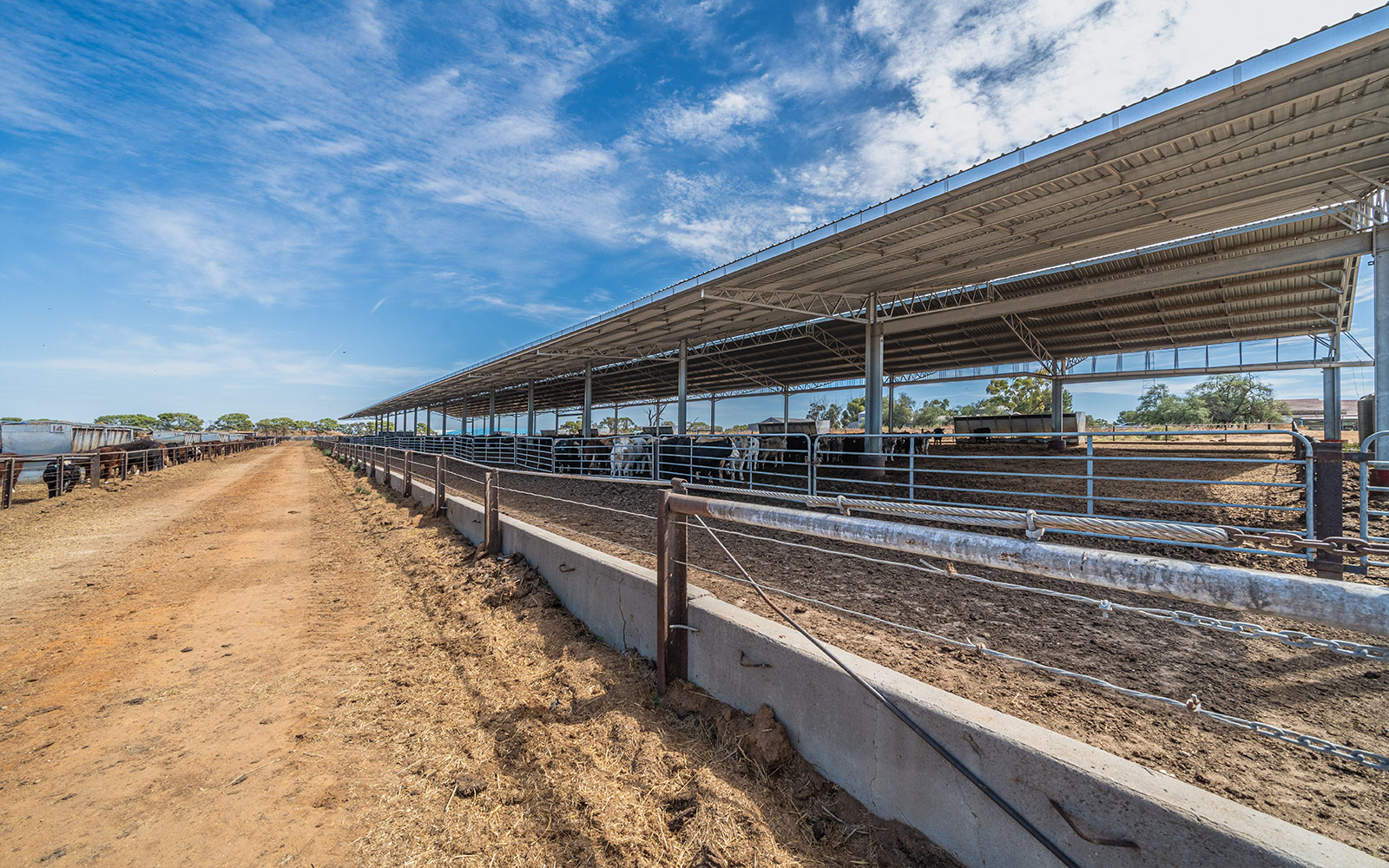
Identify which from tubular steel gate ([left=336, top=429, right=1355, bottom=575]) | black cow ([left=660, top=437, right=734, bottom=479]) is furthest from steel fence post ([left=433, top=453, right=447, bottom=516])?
black cow ([left=660, top=437, right=734, bottom=479])

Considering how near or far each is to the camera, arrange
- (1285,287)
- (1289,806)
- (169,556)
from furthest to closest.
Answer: (1285,287), (169,556), (1289,806)

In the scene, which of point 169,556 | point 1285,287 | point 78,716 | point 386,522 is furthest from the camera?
point 1285,287

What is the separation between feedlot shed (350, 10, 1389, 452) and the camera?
6.42 meters

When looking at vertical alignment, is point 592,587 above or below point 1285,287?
below

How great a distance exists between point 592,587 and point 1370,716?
4382 mm

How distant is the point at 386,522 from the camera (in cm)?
973

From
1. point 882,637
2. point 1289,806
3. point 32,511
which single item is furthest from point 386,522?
point 1289,806

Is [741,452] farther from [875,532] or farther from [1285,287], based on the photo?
[1285,287]

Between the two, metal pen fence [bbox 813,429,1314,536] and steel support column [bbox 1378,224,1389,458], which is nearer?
metal pen fence [bbox 813,429,1314,536]

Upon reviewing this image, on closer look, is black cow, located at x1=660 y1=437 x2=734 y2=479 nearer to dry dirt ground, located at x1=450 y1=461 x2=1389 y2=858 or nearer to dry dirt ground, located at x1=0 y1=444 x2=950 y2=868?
dry dirt ground, located at x1=0 y1=444 x2=950 y2=868

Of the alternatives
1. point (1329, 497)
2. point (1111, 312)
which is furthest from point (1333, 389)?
point (1329, 497)

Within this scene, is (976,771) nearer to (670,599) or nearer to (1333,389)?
(670,599)

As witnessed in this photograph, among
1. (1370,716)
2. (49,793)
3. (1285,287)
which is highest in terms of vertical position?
(1285,287)

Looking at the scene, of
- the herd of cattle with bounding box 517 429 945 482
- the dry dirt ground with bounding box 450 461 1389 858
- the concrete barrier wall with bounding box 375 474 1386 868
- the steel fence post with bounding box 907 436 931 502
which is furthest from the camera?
the herd of cattle with bounding box 517 429 945 482
